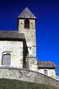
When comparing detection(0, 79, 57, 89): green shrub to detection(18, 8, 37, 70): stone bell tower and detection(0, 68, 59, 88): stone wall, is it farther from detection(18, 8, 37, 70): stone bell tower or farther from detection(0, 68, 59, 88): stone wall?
detection(18, 8, 37, 70): stone bell tower

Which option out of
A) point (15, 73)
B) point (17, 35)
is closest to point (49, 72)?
point (17, 35)

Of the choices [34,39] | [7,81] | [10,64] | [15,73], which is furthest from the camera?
[34,39]

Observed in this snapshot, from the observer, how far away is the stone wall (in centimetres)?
3350

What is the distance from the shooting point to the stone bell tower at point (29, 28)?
57688 millimetres

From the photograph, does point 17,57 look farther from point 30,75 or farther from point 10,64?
point 30,75

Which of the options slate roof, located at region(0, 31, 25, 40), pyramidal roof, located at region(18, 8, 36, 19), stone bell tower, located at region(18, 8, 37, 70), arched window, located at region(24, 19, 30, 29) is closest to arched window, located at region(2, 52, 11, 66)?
Result: slate roof, located at region(0, 31, 25, 40)

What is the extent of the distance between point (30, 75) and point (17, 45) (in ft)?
30.0

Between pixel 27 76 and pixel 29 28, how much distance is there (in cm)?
2830

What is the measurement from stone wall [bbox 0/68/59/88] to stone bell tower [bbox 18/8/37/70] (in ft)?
69.8

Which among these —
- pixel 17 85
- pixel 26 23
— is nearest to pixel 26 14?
pixel 26 23

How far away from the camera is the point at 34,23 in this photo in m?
61.8

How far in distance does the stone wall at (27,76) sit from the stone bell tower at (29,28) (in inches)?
838

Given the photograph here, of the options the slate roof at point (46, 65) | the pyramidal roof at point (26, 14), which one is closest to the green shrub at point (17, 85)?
the slate roof at point (46, 65)

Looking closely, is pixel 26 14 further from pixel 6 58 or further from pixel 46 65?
pixel 6 58
